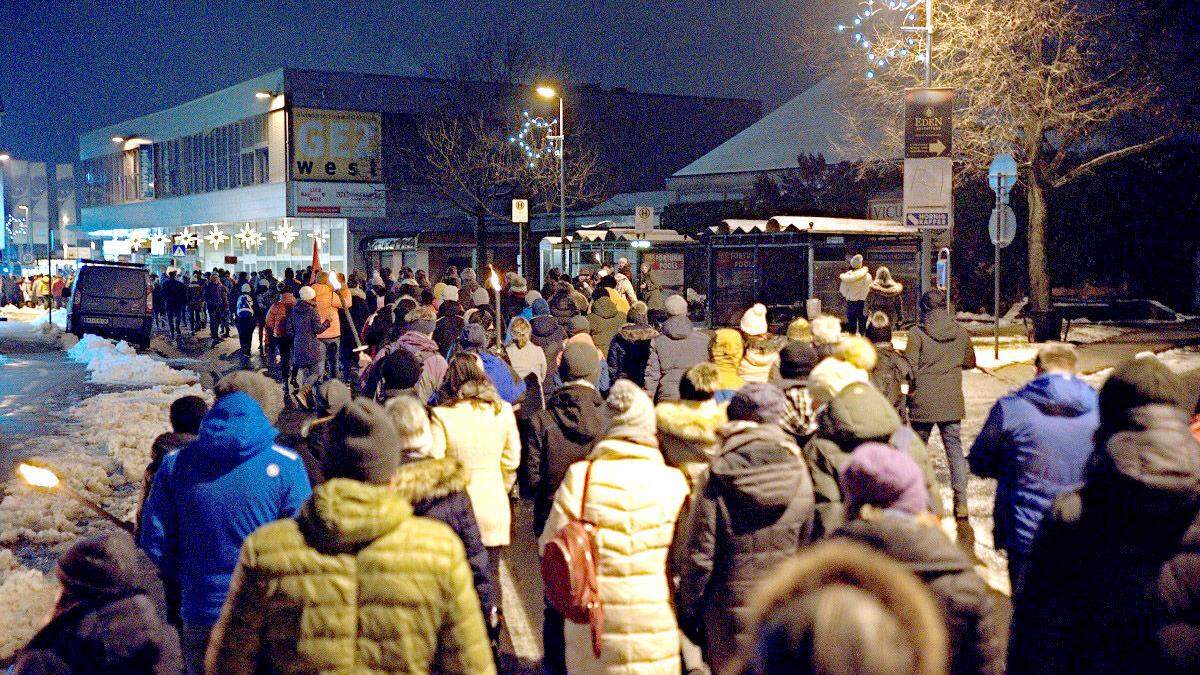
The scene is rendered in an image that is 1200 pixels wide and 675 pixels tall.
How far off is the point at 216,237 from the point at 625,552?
5871cm

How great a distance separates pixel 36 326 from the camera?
42250 mm

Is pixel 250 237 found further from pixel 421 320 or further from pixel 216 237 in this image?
pixel 421 320

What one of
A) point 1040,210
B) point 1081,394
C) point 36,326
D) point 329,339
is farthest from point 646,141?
point 1081,394

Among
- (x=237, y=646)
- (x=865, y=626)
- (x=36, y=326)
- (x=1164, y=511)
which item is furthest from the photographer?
(x=36, y=326)

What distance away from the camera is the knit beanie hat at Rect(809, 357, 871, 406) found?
679cm

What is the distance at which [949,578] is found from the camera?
3.39m

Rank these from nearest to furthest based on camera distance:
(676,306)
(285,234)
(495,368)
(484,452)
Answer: (484,452) < (495,368) < (676,306) < (285,234)

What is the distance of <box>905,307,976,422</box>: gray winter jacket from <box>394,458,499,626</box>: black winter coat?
528 centimetres

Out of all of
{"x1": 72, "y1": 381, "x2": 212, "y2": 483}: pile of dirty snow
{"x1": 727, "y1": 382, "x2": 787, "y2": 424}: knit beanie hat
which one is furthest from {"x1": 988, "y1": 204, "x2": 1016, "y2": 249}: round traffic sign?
{"x1": 727, "y1": 382, "x2": 787, "y2": 424}: knit beanie hat

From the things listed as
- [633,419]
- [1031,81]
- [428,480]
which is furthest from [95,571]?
[1031,81]

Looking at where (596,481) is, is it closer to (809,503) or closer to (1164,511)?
(809,503)

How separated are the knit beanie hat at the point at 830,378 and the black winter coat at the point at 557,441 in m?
1.19

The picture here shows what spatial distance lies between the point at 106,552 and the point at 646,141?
6410cm

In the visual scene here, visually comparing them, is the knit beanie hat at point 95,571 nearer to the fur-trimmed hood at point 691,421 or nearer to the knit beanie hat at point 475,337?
the fur-trimmed hood at point 691,421
